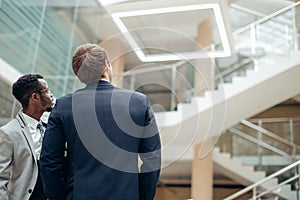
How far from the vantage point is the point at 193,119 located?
6.19 meters

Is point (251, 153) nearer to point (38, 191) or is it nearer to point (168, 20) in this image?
point (168, 20)

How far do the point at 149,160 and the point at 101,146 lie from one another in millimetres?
182

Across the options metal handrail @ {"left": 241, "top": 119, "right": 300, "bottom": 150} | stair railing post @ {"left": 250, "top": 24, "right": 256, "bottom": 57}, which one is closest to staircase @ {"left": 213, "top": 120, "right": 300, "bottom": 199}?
metal handrail @ {"left": 241, "top": 119, "right": 300, "bottom": 150}

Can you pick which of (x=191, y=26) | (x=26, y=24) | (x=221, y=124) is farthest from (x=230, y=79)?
(x=26, y=24)

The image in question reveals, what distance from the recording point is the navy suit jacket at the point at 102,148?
4.61 ft

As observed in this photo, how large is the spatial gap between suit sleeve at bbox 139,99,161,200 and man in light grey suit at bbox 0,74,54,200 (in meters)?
0.53

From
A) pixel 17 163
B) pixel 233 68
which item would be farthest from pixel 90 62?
pixel 233 68

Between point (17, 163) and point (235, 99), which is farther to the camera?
point (235, 99)

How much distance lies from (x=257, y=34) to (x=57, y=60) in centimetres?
344

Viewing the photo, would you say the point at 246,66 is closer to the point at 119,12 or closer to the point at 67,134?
the point at 119,12

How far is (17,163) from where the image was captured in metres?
1.73

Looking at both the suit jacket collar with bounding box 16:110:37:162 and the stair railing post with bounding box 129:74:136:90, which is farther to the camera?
the stair railing post with bounding box 129:74:136:90

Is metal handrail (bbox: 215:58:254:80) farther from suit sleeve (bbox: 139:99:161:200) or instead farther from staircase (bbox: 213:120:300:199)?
suit sleeve (bbox: 139:99:161:200)

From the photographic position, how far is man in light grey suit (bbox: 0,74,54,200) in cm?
169
